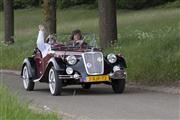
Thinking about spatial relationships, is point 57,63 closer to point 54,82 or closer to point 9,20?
point 54,82

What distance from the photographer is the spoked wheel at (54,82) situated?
16734mm

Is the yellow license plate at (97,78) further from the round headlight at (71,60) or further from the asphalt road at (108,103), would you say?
the round headlight at (71,60)

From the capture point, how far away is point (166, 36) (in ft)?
76.8

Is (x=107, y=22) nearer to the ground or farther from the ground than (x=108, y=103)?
farther from the ground

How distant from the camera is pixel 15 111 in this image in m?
10.3

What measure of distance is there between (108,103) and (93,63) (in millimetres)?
2244

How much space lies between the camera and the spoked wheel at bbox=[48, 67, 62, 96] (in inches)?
659

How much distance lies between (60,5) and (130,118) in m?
75.2

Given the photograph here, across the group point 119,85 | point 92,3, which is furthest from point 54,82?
point 92,3

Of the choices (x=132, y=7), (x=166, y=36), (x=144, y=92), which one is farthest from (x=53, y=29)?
(x=132, y=7)

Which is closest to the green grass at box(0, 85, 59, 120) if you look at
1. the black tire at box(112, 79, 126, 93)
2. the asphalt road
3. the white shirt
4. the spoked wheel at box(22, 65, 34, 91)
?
the asphalt road

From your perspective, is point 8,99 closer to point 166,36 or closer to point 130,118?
point 130,118

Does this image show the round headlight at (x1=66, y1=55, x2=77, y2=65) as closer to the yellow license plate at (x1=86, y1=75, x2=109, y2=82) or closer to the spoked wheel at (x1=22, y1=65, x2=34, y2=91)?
the yellow license plate at (x1=86, y1=75, x2=109, y2=82)

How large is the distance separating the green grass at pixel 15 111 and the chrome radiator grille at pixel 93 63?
538 centimetres
